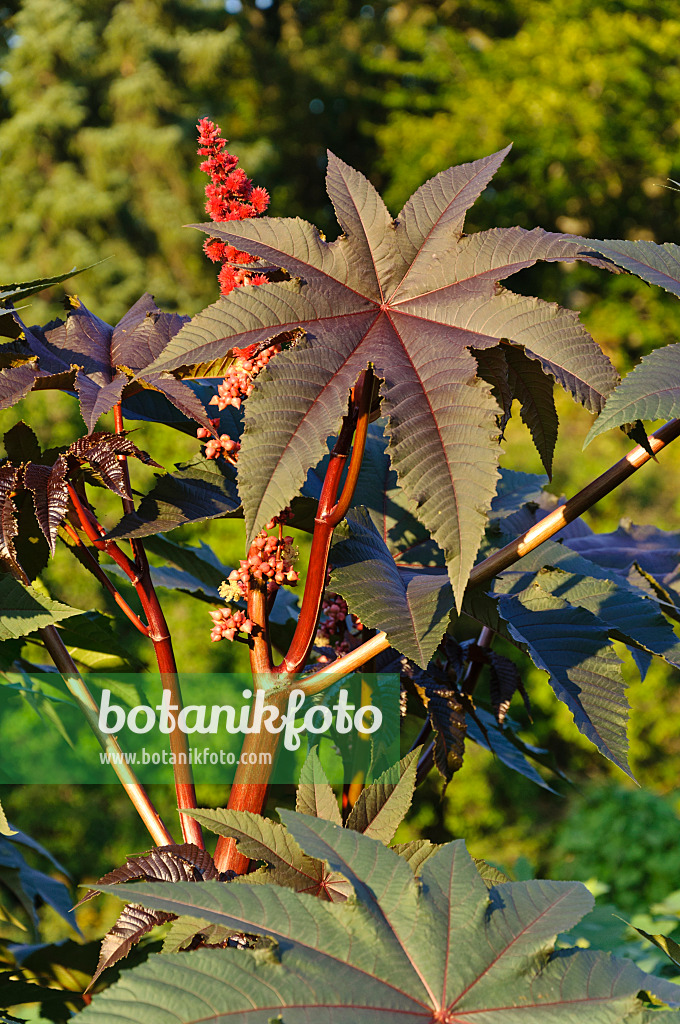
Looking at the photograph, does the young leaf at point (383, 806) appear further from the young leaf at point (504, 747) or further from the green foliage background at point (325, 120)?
the green foliage background at point (325, 120)

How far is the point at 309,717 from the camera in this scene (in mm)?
798

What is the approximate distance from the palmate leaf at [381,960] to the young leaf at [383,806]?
10 centimetres

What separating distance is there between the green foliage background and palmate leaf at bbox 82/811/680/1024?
22.9 ft

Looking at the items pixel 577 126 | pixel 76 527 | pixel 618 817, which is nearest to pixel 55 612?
pixel 76 527

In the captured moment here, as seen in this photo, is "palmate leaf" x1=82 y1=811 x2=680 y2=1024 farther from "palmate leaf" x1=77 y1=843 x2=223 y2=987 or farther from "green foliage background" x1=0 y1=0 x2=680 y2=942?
"green foliage background" x1=0 y1=0 x2=680 y2=942

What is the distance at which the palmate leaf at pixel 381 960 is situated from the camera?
0.45m

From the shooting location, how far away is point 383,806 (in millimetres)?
650

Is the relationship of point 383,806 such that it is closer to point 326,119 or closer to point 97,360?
point 97,360

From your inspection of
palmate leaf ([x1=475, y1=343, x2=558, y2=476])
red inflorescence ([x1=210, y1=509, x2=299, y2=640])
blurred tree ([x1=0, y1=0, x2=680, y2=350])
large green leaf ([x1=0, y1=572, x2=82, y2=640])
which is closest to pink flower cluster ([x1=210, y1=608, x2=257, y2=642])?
red inflorescence ([x1=210, y1=509, x2=299, y2=640])

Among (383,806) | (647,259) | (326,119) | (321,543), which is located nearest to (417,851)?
(383,806)

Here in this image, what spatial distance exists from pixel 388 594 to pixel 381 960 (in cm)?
25

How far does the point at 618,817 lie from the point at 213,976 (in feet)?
10.7

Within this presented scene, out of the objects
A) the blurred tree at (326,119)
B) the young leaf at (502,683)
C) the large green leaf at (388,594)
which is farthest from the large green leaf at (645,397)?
the blurred tree at (326,119)

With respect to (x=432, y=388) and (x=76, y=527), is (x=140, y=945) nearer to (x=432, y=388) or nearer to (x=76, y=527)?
(x=76, y=527)
